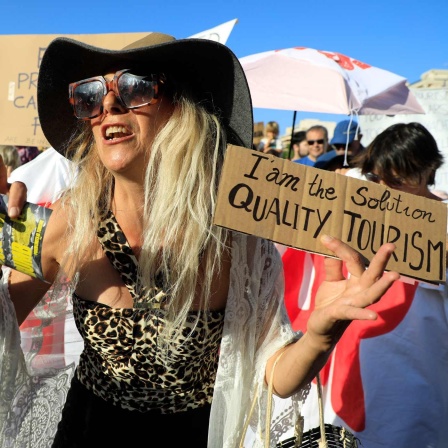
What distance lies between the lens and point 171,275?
6.00ft

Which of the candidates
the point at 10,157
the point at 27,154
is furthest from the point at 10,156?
the point at 27,154

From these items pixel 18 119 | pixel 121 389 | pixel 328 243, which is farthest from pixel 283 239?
pixel 18 119

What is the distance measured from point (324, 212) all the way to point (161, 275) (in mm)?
584

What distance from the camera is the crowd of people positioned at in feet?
5.91

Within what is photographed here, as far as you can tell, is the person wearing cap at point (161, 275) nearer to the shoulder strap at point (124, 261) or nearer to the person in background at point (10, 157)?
the shoulder strap at point (124, 261)

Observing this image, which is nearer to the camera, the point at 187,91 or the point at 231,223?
the point at 231,223

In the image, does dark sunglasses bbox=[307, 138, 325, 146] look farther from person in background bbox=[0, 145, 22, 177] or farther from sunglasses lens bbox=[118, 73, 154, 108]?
sunglasses lens bbox=[118, 73, 154, 108]

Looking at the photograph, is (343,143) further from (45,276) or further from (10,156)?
(45,276)

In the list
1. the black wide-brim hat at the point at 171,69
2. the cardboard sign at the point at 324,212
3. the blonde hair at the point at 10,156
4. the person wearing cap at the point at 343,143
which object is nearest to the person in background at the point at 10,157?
the blonde hair at the point at 10,156

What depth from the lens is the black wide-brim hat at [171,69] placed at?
1876 mm

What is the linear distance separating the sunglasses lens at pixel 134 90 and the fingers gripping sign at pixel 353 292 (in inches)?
29.6

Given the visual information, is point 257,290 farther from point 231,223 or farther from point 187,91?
point 187,91

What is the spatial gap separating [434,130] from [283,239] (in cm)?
584

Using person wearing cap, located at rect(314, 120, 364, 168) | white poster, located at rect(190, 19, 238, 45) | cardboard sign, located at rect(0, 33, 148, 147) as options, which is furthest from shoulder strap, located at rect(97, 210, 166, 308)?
person wearing cap, located at rect(314, 120, 364, 168)
